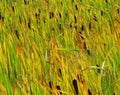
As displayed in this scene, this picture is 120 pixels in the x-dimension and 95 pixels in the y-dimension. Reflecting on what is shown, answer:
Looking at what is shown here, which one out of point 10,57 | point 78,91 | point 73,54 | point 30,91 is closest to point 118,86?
point 78,91

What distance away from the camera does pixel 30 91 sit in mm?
1862

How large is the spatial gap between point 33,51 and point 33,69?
340mm

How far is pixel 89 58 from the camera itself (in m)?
2.23

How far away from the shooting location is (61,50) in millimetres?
2365

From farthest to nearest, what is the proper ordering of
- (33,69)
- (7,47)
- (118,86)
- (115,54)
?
(7,47) < (115,54) < (33,69) < (118,86)

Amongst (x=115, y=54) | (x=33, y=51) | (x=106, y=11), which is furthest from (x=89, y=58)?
(x=106, y=11)

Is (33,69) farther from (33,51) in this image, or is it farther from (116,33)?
(116,33)

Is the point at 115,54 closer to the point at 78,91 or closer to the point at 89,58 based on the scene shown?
the point at 89,58

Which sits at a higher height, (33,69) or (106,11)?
(106,11)

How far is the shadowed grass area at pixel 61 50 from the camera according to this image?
5.99ft

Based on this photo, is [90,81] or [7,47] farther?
[7,47]

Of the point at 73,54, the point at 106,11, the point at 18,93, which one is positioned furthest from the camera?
the point at 106,11

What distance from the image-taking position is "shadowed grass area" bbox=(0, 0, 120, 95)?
1.82 metres

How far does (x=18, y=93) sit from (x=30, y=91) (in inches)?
2.4
